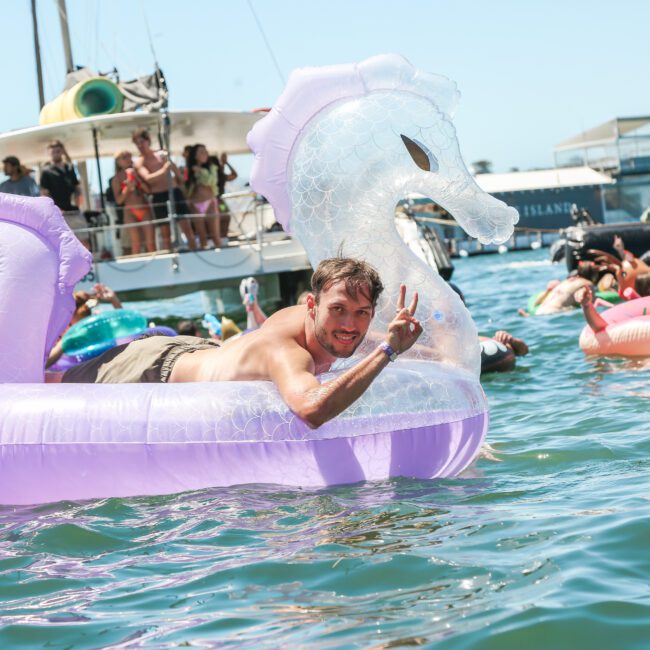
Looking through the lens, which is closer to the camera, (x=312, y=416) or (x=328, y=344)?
(x=312, y=416)

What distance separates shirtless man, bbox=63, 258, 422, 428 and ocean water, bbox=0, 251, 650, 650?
0.49 m

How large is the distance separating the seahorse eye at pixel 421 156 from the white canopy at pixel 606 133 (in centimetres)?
3661

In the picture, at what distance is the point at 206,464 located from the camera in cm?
483

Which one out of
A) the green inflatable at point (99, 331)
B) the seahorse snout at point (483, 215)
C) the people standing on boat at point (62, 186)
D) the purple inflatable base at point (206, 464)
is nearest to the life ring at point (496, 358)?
the green inflatable at point (99, 331)

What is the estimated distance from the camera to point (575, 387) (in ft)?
26.1

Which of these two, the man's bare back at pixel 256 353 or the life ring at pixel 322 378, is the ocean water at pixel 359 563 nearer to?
the life ring at pixel 322 378

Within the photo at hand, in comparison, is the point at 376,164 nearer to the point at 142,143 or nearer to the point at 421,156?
the point at 421,156

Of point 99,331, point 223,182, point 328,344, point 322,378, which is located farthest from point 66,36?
point 328,344

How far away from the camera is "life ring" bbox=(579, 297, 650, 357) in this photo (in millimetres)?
8766

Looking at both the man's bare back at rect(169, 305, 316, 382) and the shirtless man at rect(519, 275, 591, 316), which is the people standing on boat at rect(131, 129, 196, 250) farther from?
the man's bare back at rect(169, 305, 316, 382)

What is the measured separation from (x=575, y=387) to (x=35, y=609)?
5178 mm

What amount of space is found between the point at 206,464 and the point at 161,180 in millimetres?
8829

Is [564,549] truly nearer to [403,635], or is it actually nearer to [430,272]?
[403,635]

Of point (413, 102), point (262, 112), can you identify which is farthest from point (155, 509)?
point (262, 112)
